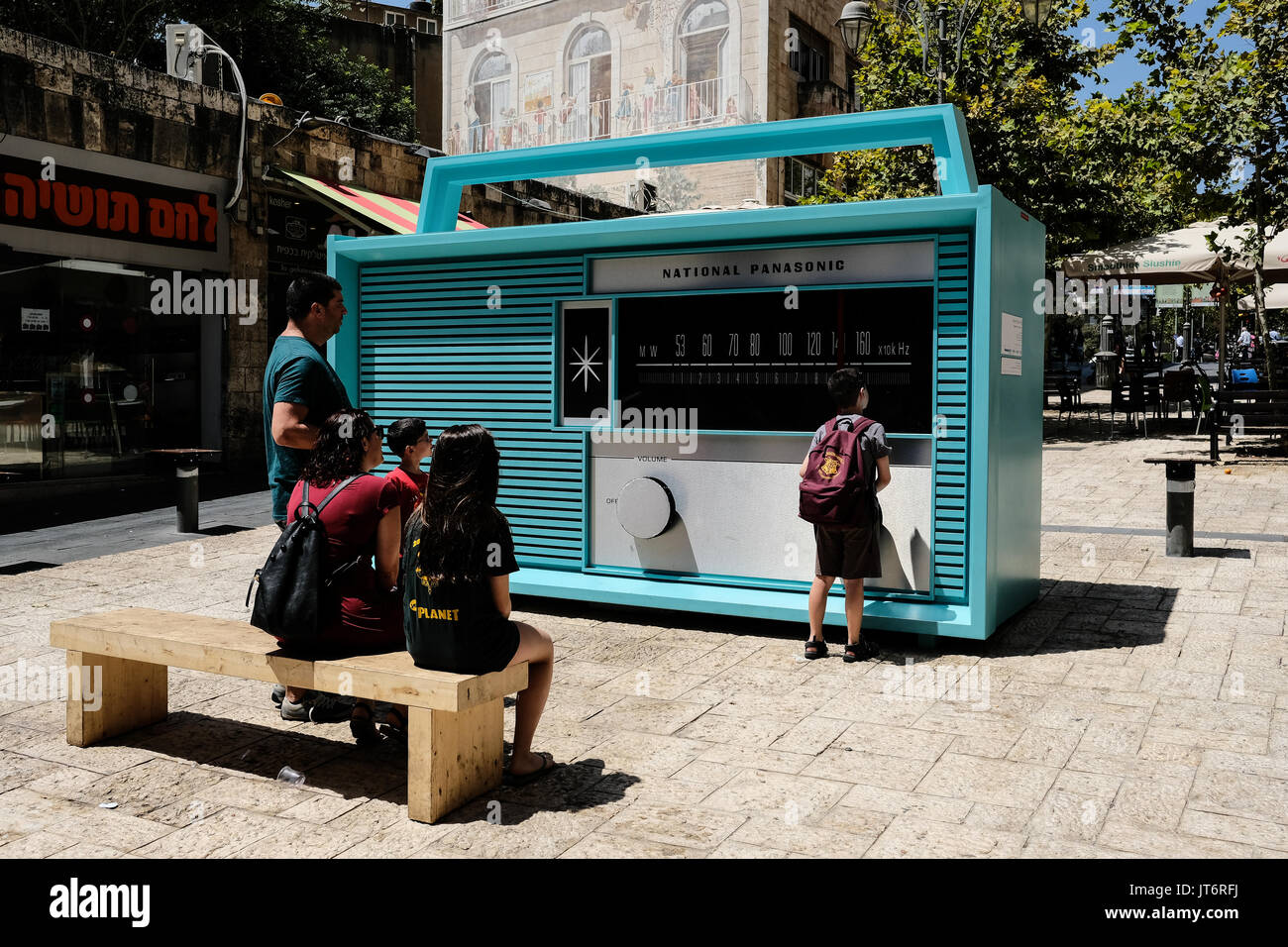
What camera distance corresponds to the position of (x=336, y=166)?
50.4ft

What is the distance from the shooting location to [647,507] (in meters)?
6.87

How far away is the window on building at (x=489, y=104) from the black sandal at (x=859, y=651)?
3023 centimetres

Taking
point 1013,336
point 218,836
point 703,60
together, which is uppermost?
point 703,60

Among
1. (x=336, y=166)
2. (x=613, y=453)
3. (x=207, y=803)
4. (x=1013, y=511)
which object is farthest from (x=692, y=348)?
(x=336, y=166)

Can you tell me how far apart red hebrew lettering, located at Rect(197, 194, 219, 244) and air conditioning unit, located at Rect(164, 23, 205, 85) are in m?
1.83

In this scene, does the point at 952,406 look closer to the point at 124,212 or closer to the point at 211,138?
the point at 124,212

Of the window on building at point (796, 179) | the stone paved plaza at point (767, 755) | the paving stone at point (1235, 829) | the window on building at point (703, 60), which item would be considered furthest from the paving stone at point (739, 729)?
the window on building at point (796, 179)

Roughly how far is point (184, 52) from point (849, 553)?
40.1 feet

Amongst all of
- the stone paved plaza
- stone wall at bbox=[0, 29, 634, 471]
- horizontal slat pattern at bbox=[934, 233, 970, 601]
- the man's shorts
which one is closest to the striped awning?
stone wall at bbox=[0, 29, 634, 471]

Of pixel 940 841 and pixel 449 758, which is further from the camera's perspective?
pixel 449 758

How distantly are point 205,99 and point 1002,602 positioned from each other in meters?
10.9

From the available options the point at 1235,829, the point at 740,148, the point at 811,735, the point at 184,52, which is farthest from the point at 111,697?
A: the point at 184,52

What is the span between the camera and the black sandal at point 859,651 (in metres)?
5.96

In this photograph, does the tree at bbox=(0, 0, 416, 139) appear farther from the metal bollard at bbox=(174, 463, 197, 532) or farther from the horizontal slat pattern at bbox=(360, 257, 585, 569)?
the horizontal slat pattern at bbox=(360, 257, 585, 569)
